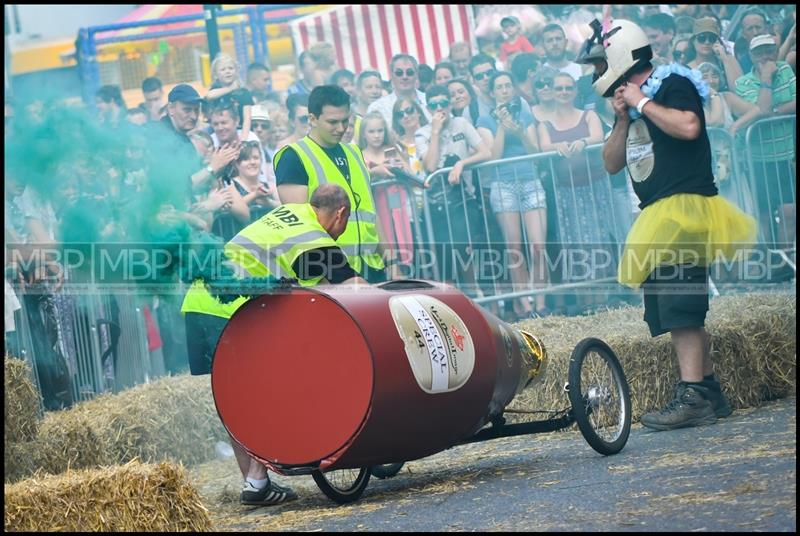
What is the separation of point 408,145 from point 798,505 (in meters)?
7.58

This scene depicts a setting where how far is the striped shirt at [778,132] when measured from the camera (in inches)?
447

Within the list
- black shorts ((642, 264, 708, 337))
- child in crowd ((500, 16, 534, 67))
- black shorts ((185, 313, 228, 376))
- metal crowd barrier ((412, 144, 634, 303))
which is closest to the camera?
black shorts ((185, 313, 228, 376))

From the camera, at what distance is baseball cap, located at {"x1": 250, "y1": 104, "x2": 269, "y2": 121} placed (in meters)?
11.5

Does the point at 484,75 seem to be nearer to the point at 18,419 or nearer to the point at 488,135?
the point at 488,135

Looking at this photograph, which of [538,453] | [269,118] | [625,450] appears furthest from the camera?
[269,118]

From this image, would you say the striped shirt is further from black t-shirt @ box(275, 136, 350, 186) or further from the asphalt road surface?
black t-shirt @ box(275, 136, 350, 186)

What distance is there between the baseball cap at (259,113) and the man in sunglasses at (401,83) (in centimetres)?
98

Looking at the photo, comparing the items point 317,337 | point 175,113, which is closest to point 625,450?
point 317,337

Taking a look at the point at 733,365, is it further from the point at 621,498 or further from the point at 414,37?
the point at 414,37

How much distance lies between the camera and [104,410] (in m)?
7.82

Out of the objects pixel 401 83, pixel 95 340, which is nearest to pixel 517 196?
pixel 401 83

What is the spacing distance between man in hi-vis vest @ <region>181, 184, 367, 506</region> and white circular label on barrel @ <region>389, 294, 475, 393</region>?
0.31m

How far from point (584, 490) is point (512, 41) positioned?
7.26 metres

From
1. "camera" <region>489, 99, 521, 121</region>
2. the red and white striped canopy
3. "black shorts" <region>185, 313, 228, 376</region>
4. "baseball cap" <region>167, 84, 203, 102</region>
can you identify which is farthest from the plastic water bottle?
the red and white striped canopy
